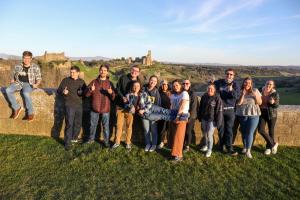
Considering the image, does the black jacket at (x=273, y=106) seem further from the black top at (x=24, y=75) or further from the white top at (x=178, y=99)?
the black top at (x=24, y=75)

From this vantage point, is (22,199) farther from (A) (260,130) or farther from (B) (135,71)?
(A) (260,130)

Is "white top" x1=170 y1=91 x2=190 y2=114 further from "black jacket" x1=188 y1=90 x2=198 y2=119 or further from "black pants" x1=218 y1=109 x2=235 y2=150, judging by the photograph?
"black pants" x1=218 y1=109 x2=235 y2=150

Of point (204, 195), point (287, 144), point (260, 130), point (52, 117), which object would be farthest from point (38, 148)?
point (287, 144)

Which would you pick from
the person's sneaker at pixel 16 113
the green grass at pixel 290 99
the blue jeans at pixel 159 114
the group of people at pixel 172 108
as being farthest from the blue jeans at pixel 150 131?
the green grass at pixel 290 99

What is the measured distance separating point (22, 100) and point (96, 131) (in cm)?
185

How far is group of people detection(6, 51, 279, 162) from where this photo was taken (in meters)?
6.21

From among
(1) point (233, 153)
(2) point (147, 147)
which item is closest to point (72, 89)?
(2) point (147, 147)

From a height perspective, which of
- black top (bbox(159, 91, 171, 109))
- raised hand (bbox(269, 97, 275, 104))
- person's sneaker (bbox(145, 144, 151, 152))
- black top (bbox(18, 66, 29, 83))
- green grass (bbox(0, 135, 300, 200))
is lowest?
green grass (bbox(0, 135, 300, 200))

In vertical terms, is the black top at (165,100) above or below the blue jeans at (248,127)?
above

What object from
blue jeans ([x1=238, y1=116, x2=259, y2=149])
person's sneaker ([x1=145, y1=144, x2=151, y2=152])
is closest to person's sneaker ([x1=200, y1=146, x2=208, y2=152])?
Result: blue jeans ([x1=238, y1=116, x2=259, y2=149])

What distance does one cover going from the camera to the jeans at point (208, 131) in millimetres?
6316

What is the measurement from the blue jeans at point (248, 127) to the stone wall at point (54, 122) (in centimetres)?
56

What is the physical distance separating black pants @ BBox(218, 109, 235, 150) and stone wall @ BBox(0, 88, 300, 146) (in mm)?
401

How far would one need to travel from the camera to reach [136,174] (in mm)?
5715
